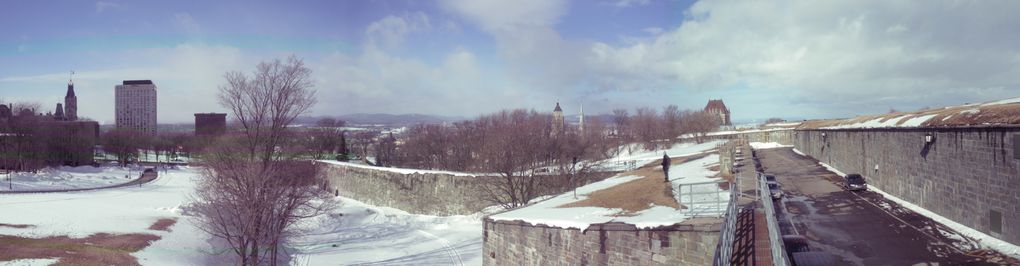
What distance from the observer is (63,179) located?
175 feet

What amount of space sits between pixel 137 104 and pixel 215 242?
187m

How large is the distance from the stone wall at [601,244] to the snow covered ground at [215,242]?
Answer: 20.5 feet

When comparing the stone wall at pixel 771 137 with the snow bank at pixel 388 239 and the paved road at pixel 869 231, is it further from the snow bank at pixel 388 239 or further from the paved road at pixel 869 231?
the paved road at pixel 869 231

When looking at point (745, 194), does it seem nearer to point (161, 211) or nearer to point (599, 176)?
point (599, 176)

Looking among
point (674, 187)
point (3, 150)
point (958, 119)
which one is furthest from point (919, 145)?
point (3, 150)

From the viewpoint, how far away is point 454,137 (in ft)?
224

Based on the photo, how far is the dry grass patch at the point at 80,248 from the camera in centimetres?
1977

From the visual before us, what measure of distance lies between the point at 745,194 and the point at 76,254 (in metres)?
22.5

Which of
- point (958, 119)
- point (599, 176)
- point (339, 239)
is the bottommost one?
point (339, 239)

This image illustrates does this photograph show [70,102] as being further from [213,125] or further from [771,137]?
[771,137]

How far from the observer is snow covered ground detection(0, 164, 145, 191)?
155ft

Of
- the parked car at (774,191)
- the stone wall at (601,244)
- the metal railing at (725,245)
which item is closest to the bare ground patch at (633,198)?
the stone wall at (601,244)

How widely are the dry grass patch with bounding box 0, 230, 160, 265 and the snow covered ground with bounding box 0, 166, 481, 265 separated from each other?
0.60 meters

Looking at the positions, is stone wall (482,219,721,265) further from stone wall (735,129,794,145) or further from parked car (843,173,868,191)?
stone wall (735,129,794,145)
